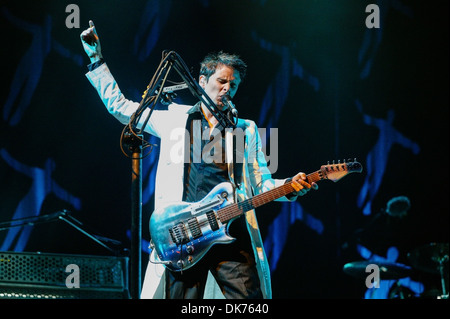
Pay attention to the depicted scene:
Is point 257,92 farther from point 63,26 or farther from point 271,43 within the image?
point 63,26

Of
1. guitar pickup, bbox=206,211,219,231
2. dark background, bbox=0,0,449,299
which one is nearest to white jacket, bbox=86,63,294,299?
guitar pickup, bbox=206,211,219,231

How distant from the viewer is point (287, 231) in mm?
5199

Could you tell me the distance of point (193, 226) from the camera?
279 cm

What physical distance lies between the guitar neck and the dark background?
1950mm

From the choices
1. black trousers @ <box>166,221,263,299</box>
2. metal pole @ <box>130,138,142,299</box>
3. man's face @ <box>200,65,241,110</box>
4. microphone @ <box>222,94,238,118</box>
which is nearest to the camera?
metal pole @ <box>130,138,142,299</box>

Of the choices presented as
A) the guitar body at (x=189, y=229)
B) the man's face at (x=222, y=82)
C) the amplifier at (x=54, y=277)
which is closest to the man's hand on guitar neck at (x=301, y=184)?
the guitar body at (x=189, y=229)

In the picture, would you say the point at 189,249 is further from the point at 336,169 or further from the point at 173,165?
the point at 336,169

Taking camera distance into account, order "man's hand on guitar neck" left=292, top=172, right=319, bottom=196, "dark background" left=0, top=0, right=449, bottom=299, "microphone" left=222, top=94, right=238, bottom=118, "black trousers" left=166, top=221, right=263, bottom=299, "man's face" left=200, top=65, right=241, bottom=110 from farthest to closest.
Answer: "dark background" left=0, top=0, right=449, bottom=299
"man's face" left=200, top=65, right=241, bottom=110
"man's hand on guitar neck" left=292, top=172, right=319, bottom=196
"microphone" left=222, top=94, right=238, bottom=118
"black trousers" left=166, top=221, right=263, bottom=299

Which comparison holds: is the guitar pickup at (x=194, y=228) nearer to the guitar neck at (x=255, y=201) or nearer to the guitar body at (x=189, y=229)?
the guitar body at (x=189, y=229)

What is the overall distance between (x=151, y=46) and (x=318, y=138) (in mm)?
1973

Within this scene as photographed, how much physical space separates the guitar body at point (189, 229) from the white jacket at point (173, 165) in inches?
5.6

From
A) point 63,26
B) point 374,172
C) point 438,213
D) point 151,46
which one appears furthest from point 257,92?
point 438,213

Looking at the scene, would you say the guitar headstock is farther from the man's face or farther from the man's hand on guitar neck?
the man's face

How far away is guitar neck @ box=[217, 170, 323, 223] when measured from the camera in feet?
9.15
